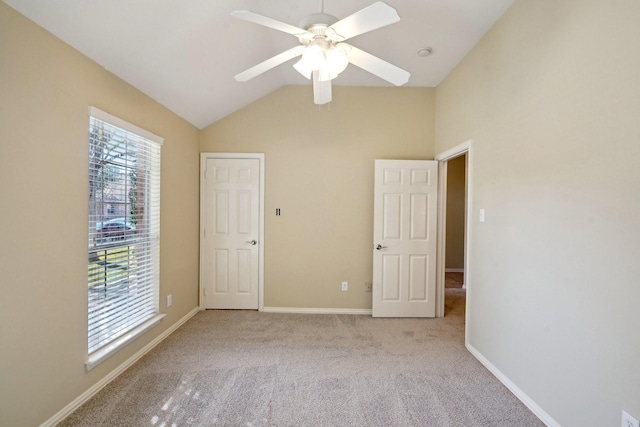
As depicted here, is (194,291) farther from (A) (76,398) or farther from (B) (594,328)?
(B) (594,328)

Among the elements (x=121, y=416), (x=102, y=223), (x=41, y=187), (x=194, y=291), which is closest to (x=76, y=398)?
(x=121, y=416)

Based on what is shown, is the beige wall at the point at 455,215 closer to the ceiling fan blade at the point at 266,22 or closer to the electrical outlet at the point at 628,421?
the electrical outlet at the point at 628,421

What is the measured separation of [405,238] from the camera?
343cm

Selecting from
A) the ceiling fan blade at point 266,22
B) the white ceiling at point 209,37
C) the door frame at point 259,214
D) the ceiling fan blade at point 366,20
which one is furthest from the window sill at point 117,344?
the ceiling fan blade at point 366,20

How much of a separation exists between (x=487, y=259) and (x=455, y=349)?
96 cm

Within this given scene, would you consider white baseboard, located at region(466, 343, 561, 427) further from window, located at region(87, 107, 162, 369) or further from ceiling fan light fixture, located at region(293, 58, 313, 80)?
window, located at region(87, 107, 162, 369)

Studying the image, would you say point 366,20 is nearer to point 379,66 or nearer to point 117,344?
point 379,66

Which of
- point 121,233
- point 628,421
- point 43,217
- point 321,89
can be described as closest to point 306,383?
point 628,421

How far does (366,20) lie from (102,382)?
296 cm

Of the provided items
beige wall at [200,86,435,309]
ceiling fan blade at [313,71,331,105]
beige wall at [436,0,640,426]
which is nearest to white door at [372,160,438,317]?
beige wall at [200,86,435,309]

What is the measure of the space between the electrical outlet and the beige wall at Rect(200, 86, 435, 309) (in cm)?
241

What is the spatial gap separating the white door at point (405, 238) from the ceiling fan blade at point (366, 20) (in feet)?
6.68

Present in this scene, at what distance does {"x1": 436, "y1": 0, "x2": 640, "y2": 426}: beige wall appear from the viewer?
1320mm

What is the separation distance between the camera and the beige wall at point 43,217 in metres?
1.44
